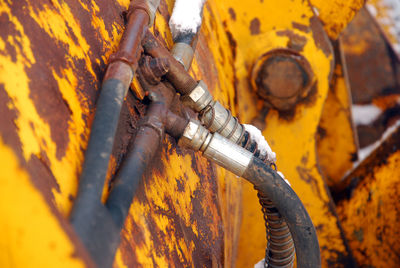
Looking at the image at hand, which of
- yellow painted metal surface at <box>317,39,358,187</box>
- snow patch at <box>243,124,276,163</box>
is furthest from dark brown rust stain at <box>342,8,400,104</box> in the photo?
snow patch at <box>243,124,276,163</box>

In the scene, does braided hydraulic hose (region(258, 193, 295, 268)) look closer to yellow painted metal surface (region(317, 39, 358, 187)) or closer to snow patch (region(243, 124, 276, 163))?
snow patch (region(243, 124, 276, 163))

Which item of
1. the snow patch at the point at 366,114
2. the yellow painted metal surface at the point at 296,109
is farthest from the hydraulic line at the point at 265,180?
the snow patch at the point at 366,114

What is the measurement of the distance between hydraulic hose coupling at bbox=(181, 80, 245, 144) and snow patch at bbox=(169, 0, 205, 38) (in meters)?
0.18

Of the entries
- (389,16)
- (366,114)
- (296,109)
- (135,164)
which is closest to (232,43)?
(296,109)

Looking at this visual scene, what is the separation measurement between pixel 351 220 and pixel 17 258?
1.35 metres

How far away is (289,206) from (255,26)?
30.8 inches

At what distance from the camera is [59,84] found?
581 millimetres

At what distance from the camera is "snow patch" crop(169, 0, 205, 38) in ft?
3.04

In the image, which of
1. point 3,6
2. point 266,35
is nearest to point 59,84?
point 3,6

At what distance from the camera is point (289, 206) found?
2.51 ft

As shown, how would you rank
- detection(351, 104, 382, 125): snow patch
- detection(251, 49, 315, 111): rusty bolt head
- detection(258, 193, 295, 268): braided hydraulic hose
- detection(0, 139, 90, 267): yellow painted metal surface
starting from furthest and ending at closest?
detection(351, 104, 382, 125): snow patch → detection(251, 49, 315, 111): rusty bolt head → detection(258, 193, 295, 268): braided hydraulic hose → detection(0, 139, 90, 267): yellow painted metal surface

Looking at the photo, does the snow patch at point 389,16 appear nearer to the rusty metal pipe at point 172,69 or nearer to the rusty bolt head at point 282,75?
the rusty bolt head at point 282,75

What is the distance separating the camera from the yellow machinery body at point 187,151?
0.45 m

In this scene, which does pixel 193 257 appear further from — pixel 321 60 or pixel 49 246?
pixel 321 60
